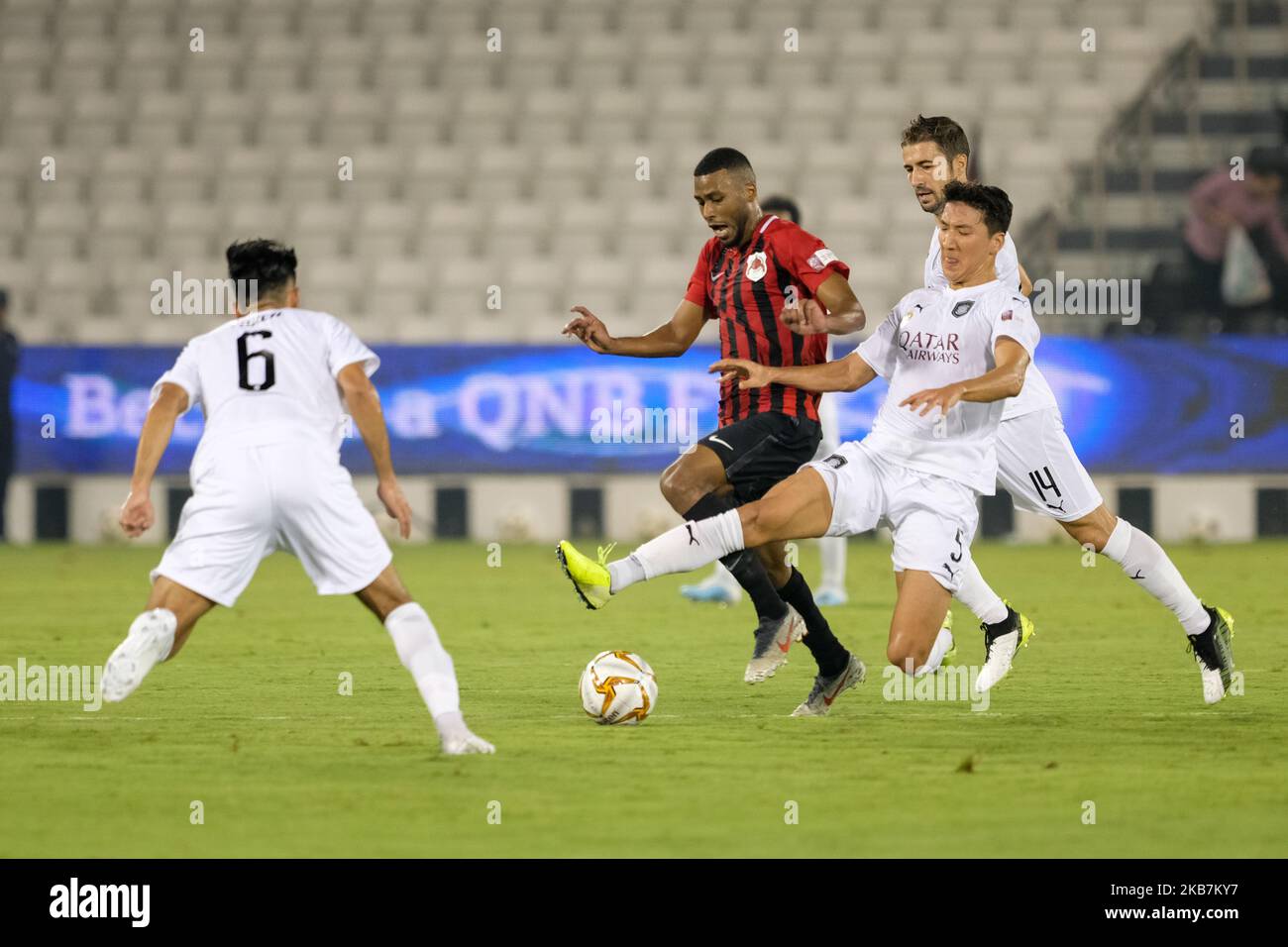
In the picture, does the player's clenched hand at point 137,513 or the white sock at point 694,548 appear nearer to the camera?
the player's clenched hand at point 137,513

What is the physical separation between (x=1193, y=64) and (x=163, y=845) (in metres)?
18.3

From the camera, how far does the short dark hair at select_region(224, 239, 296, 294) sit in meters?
6.17

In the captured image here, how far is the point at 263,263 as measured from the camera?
6.18 meters

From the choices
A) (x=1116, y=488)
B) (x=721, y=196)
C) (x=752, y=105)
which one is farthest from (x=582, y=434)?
(x=721, y=196)

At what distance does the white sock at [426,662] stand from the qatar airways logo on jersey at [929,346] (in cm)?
214

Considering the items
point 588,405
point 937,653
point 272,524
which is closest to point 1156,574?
point 937,653

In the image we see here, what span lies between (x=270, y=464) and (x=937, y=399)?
85.6 inches

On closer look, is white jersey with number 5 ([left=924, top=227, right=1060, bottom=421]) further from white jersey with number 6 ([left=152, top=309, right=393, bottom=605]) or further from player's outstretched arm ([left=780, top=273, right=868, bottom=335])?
white jersey with number 6 ([left=152, top=309, right=393, bottom=605])

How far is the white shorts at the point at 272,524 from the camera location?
5977 millimetres

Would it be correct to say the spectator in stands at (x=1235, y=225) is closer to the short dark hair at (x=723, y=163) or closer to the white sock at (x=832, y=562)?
the white sock at (x=832, y=562)

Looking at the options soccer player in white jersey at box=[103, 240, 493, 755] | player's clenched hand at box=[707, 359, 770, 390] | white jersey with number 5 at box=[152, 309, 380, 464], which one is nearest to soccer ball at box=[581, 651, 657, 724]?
soccer player in white jersey at box=[103, 240, 493, 755]

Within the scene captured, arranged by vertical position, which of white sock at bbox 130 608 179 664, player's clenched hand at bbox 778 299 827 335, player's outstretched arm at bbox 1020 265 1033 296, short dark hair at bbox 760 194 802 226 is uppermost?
short dark hair at bbox 760 194 802 226

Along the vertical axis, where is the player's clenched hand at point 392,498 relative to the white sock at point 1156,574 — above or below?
above

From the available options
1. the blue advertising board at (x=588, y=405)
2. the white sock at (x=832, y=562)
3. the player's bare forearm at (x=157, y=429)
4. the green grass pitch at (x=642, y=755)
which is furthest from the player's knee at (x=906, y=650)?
the blue advertising board at (x=588, y=405)
